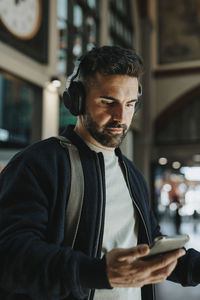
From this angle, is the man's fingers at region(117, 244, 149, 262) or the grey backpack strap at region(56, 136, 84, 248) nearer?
the man's fingers at region(117, 244, 149, 262)

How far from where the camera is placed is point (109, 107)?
1252mm

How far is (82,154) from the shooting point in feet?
4.19

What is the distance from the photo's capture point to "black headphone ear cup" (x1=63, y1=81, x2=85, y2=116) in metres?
1.33

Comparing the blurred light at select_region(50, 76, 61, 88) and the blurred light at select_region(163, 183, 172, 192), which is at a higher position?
the blurred light at select_region(50, 76, 61, 88)

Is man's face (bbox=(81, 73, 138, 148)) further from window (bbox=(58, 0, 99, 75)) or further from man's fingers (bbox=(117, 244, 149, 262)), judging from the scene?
window (bbox=(58, 0, 99, 75))

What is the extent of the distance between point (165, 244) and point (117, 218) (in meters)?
0.38

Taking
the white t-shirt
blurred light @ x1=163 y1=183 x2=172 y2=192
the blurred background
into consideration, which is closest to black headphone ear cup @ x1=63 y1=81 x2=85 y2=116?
the white t-shirt

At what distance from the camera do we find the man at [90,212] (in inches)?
36.1

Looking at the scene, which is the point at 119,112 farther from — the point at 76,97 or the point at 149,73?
the point at 149,73

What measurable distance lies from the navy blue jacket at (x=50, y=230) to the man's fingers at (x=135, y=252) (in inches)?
2.9

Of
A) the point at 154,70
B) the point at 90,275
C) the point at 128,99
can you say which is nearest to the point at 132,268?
the point at 90,275

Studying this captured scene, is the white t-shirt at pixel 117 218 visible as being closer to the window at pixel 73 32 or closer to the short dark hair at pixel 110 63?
the short dark hair at pixel 110 63

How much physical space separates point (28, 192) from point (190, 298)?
4.17 metres

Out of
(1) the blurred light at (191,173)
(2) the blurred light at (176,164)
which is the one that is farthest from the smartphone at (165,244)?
(1) the blurred light at (191,173)
